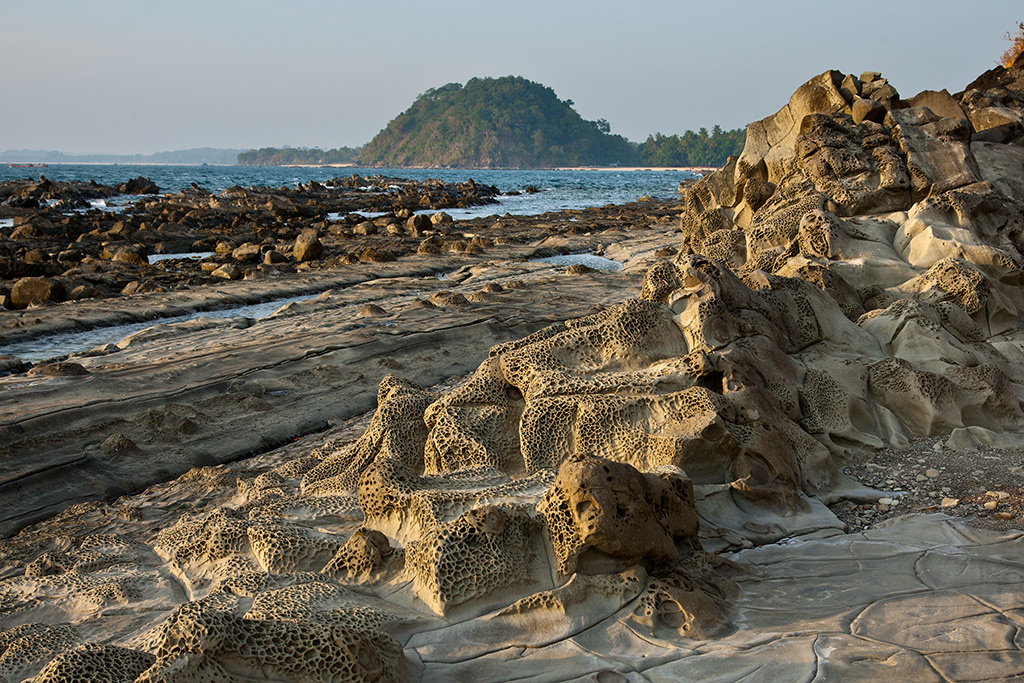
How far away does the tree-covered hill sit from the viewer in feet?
531

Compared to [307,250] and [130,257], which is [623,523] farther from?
[130,257]

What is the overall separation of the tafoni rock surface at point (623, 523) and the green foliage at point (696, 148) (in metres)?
137

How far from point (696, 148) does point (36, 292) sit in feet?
477

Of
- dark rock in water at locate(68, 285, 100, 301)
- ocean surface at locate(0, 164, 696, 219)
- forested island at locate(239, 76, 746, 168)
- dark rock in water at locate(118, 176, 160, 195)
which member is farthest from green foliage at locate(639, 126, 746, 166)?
dark rock in water at locate(68, 285, 100, 301)

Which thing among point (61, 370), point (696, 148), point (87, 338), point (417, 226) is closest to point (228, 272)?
point (87, 338)

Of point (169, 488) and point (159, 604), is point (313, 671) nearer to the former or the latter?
point (159, 604)

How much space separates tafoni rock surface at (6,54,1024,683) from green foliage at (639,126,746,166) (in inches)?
5402

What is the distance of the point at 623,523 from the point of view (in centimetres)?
306

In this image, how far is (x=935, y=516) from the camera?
12.6 ft

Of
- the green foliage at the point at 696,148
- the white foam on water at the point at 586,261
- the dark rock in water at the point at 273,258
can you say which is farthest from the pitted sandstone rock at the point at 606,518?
the green foliage at the point at 696,148

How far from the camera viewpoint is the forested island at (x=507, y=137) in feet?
529

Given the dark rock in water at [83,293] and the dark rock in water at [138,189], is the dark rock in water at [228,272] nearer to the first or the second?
the dark rock in water at [83,293]

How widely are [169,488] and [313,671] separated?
3.56 metres

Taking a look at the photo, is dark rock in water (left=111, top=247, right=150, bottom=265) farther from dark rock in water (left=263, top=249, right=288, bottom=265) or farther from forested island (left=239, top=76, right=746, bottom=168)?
forested island (left=239, top=76, right=746, bottom=168)
